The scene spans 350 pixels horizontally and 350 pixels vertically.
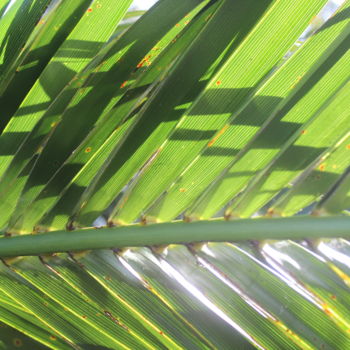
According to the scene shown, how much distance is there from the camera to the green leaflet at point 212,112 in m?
0.78

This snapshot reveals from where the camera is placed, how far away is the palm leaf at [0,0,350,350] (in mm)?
814

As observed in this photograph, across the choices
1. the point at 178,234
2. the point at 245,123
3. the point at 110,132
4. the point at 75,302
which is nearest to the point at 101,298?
the point at 75,302

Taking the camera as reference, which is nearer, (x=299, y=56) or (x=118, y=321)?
(x=299, y=56)

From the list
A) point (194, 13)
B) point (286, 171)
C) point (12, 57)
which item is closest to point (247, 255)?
point (286, 171)

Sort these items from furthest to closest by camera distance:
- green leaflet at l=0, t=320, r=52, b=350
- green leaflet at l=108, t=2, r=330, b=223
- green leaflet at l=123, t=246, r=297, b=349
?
green leaflet at l=0, t=320, r=52, b=350 < green leaflet at l=123, t=246, r=297, b=349 < green leaflet at l=108, t=2, r=330, b=223

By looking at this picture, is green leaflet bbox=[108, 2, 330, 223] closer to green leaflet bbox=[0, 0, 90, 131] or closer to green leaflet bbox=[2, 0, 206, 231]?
green leaflet bbox=[2, 0, 206, 231]

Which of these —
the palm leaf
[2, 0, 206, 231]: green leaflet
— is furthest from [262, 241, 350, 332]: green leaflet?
[2, 0, 206, 231]: green leaflet

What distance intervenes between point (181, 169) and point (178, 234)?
11 centimetres

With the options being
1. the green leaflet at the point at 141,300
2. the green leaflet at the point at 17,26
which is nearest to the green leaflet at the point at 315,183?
the green leaflet at the point at 141,300

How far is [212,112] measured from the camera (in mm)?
848

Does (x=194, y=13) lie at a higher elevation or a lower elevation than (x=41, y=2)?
higher

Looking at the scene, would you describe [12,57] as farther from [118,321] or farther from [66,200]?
[118,321]

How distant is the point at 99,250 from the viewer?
0.96 metres

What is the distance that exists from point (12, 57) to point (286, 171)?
0.49 m
